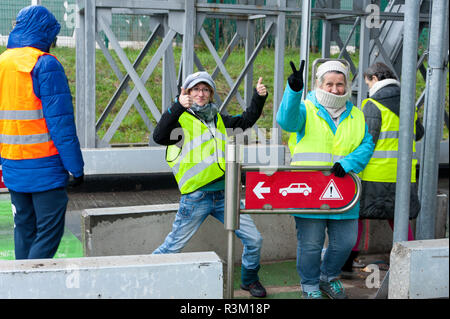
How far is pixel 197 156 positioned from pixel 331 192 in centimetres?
97

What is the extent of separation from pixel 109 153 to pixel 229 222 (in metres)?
5.19

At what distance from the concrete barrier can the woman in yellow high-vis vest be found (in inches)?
22.5

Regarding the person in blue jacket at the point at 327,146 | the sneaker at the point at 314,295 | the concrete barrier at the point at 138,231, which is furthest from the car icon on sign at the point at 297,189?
the concrete barrier at the point at 138,231

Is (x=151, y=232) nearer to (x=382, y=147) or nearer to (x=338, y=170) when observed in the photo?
(x=338, y=170)

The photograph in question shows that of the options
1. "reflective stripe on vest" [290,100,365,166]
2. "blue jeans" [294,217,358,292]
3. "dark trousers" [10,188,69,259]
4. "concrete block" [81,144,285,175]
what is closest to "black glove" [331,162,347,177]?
"reflective stripe on vest" [290,100,365,166]

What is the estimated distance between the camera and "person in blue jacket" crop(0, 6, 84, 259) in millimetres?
4289

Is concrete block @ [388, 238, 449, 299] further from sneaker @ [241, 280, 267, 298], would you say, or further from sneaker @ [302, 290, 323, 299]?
sneaker @ [241, 280, 267, 298]

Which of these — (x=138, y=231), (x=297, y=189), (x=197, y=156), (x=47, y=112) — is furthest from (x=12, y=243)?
(x=297, y=189)

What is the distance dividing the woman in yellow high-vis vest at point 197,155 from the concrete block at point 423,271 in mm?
1207

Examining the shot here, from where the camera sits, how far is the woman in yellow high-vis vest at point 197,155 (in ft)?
14.9

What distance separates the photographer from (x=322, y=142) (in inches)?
176

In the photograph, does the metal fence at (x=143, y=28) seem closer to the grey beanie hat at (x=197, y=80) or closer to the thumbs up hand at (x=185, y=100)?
the grey beanie hat at (x=197, y=80)
